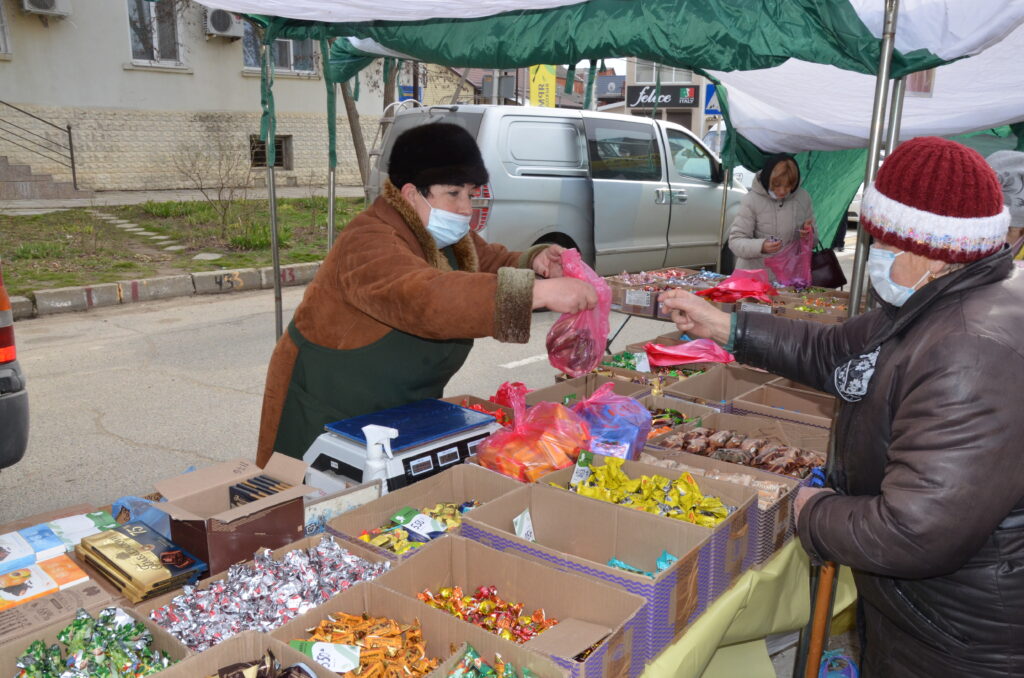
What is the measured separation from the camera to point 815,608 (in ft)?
8.25

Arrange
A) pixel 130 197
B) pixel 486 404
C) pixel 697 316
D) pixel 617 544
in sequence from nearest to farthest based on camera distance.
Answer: pixel 617 544 → pixel 697 316 → pixel 486 404 → pixel 130 197

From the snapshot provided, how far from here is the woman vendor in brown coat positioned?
2.14 meters

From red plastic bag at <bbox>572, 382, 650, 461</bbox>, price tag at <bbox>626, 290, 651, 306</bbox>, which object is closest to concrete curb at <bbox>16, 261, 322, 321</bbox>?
price tag at <bbox>626, 290, 651, 306</bbox>

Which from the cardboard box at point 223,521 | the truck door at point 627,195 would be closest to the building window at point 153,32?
the truck door at point 627,195

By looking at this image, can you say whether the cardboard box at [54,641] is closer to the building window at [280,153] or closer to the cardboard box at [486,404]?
the cardboard box at [486,404]

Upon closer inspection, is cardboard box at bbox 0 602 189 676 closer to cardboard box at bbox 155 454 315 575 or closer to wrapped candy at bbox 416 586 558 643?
cardboard box at bbox 155 454 315 575

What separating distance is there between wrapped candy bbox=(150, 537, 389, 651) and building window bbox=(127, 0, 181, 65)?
54.9ft

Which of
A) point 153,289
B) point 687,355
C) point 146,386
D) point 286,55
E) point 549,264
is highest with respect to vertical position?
point 286,55

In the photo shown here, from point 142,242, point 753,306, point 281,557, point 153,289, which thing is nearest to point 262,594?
point 281,557

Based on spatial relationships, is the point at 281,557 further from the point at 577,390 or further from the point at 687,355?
the point at 687,355

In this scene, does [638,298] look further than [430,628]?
Yes

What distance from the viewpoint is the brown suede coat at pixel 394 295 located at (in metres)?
2.12

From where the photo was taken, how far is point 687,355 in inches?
158

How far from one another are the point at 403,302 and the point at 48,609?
1091mm
